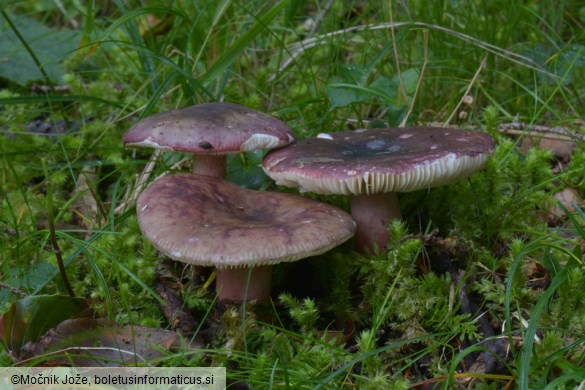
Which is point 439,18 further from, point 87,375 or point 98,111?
point 87,375

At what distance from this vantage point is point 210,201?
227 cm

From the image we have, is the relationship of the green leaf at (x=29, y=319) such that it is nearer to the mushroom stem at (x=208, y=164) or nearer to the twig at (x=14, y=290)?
the twig at (x=14, y=290)

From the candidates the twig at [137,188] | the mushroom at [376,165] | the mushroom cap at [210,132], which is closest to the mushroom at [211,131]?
the mushroom cap at [210,132]

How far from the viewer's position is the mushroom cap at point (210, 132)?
2.19 m

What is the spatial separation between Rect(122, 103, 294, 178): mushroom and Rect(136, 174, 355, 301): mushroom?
173mm

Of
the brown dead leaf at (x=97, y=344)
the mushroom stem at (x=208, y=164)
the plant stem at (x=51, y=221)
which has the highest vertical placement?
the plant stem at (x=51, y=221)

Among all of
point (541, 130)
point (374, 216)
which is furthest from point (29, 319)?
point (541, 130)

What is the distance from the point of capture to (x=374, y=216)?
2398mm

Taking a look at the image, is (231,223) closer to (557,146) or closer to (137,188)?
(137,188)

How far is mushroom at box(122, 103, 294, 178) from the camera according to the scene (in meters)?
2.19

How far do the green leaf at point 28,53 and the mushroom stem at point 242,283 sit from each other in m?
2.28

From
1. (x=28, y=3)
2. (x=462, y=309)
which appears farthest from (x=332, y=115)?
(x=28, y=3)

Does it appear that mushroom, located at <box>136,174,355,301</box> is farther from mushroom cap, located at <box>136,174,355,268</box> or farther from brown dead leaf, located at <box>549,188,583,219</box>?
brown dead leaf, located at <box>549,188,583,219</box>

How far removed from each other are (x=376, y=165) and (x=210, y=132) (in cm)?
66
